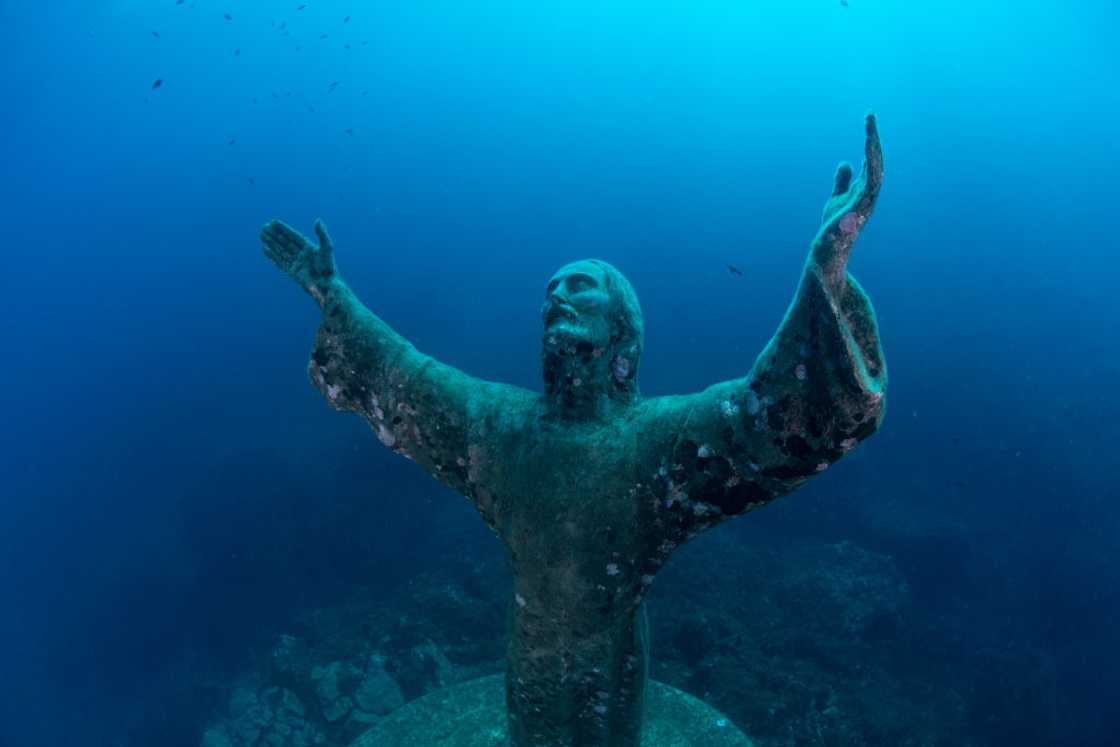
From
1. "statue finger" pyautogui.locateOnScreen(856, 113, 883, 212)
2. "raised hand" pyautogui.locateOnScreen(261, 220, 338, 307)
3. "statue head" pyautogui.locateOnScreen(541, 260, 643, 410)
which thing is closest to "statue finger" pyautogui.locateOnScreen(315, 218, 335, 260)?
"raised hand" pyautogui.locateOnScreen(261, 220, 338, 307)

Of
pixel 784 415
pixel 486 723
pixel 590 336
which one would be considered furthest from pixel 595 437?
pixel 486 723

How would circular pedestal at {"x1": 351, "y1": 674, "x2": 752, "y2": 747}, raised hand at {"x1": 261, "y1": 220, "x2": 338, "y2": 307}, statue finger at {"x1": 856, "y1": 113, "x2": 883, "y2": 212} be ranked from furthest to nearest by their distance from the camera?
1. circular pedestal at {"x1": 351, "y1": 674, "x2": 752, "y2": 747}
2. raised hand at {"x1": 261, "y1": 220, "x2": 338, "y2": 307}
3. statue finger at {"x1": 856, "y1": 113, "x2": 883, "y2": 212}

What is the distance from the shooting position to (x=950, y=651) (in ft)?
41.2

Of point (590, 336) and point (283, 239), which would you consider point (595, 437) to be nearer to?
point (590, 336)

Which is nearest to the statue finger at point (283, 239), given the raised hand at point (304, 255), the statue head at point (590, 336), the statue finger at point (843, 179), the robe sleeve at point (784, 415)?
the raised hand at point (304, 255)

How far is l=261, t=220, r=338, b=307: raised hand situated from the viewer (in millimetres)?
3961

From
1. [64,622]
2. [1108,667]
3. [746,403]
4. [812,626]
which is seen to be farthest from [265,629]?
[1108,667]

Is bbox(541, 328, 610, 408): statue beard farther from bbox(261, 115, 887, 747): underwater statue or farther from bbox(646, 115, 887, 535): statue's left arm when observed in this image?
bbox(646, 115, 887, 535): statue's left arm

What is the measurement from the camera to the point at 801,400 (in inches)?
95.8

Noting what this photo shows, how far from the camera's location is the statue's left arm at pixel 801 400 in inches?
90.3

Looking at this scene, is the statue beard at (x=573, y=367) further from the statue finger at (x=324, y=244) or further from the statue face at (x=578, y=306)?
the statue finger at (x=324, y=244)

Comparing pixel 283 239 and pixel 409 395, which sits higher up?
pixel 283 239

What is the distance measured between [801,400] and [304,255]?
2833mm

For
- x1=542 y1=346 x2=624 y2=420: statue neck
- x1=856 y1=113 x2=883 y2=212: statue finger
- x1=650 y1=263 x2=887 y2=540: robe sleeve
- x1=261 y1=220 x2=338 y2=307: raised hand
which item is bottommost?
x1=650 y1=263 x2=887 y2=540: robe sleeve
